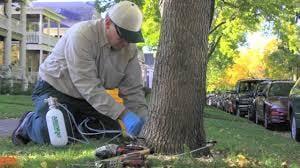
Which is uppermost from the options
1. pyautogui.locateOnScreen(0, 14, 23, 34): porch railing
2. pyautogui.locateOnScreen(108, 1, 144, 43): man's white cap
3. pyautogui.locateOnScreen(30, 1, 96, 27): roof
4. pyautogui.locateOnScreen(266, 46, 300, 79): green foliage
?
pyautogui.locateOnScreen(30, 1, 96, 27): roof

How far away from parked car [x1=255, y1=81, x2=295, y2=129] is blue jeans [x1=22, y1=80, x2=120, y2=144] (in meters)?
11.9

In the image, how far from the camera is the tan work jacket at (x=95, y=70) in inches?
239

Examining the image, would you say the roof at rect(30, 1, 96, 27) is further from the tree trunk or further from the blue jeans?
the tree trunk

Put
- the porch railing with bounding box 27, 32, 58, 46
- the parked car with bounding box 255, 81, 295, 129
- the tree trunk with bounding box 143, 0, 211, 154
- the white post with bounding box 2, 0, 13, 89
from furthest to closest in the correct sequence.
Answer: the porch railing with bounding box 27, 32, 58, 46 → the white post with bounding box 2, 0, 13, 89 → the parked car with bounding box 255, 81, 295, 129 → the tree trunk with bounding box 143, 0, 211, 154

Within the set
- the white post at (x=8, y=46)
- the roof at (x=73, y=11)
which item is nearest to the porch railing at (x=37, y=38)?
the white post at (x=8, y=46)

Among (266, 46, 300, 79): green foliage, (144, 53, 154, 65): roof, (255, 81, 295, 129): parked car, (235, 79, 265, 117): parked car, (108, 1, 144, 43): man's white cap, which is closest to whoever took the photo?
(108, 1, 144, 43): man's white cap

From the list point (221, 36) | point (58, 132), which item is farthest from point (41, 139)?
point (221, 36)

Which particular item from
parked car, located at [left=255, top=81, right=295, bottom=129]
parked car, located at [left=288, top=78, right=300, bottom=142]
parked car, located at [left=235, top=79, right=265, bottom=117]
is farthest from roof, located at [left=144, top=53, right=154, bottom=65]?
parked car, located at [left=288, top=78, right=300, bottom=142]

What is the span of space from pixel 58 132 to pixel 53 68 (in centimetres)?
77

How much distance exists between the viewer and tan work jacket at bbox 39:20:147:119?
6066 mm

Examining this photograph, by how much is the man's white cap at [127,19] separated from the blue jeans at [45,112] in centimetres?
101

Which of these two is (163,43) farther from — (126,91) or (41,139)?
(41,139)

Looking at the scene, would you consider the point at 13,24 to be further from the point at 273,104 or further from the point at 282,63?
the point at 273,104

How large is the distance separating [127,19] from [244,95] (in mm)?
22097
